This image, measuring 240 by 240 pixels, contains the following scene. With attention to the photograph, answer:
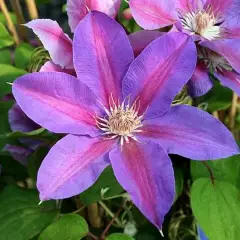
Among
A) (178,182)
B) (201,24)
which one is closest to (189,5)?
(201,24)

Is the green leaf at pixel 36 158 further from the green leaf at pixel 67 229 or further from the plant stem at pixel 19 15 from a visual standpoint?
the plant stem at pixel 19 15

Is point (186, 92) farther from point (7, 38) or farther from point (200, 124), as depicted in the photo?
point (7, 38)

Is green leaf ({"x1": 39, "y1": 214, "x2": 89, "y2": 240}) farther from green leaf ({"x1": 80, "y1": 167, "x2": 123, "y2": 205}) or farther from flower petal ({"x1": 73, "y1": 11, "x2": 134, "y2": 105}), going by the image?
flower petal ({"x1": 73, "y1": 11, "x2": 134, "y2": 105})

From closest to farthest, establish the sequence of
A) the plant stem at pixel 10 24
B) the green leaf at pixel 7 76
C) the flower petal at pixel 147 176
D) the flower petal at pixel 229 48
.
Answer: the flower petal at pixel 147 176
the flower petal at pixel 229 48
the green leaf at pixel 7 76
the plant stem at pixel 10 24

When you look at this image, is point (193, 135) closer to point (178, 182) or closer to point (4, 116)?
point (178, 182)

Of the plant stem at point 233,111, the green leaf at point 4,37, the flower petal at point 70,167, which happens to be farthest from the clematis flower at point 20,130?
the plant stem at point 233,111

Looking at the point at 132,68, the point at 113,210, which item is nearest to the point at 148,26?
the point at 132,68
